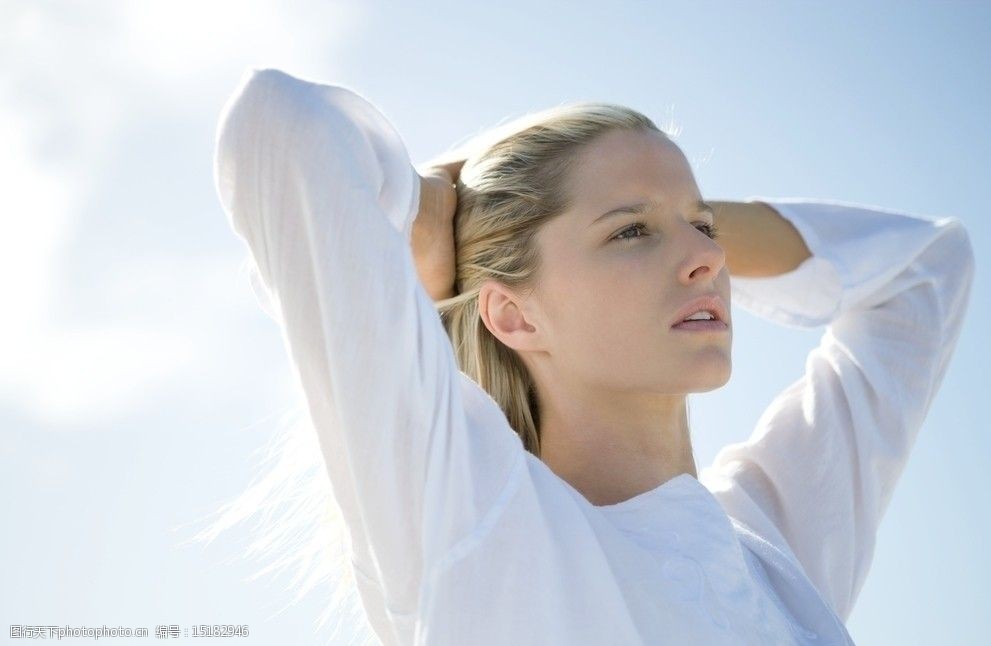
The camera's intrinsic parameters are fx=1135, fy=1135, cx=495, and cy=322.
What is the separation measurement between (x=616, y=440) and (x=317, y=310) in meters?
0.75

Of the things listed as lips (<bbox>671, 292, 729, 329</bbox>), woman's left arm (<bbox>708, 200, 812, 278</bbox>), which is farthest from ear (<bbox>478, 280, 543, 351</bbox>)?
woman's left arm (<bbox>708, 200, 812, 278</bbox>)

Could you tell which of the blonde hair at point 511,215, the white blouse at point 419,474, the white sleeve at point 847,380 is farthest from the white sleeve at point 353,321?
the white sleeve at point 847,380

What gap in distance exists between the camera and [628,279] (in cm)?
196

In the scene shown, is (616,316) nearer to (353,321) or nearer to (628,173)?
(628,173)

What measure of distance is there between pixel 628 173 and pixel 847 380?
78cm

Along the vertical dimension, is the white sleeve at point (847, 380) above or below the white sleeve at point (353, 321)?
below

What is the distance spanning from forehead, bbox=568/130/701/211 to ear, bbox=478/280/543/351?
21 cm

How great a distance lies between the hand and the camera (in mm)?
2083

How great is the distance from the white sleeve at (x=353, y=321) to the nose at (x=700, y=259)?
577 mm

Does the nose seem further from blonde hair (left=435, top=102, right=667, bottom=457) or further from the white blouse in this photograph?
the white blouse

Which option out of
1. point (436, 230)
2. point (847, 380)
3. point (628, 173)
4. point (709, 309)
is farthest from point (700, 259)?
point (847, 380)

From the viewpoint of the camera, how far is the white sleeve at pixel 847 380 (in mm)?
2330

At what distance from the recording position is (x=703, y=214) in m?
2.14

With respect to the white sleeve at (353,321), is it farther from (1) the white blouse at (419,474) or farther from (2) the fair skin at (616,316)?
(2) the fair skin at (616,316)
